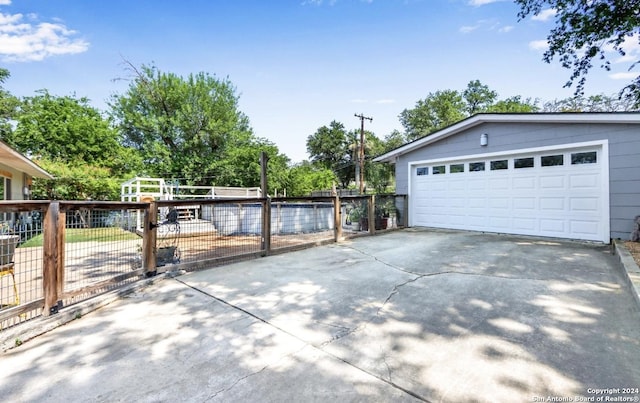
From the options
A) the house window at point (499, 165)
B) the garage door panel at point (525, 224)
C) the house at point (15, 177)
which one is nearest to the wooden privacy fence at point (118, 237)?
the house window at point (499, 165)

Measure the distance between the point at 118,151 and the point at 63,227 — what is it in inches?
755

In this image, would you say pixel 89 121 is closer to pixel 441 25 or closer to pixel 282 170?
pixel 282 170

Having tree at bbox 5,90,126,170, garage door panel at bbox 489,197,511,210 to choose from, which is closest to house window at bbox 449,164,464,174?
garage door panel at bbox 489,197,511,210

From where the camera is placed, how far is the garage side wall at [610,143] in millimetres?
5445

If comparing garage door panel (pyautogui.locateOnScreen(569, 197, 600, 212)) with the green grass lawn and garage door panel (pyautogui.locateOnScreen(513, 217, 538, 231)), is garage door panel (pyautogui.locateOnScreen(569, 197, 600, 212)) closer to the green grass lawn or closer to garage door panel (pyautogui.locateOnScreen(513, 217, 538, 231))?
garage door panel (pyautogui.locateOnScreen(513, 217, 538, 231))

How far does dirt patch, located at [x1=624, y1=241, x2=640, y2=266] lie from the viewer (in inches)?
159

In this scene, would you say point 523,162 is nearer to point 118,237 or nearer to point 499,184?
point 499,184

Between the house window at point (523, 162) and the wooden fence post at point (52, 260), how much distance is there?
838 centimetres

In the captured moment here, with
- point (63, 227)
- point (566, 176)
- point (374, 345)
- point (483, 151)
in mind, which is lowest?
point (374, 345)

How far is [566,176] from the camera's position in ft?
20.6

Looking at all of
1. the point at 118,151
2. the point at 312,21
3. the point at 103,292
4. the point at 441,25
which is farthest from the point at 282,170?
the point at 103,292

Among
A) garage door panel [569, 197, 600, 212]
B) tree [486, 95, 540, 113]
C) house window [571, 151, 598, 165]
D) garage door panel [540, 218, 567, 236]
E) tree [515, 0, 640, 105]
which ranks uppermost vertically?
tree [486, 95, 540, 113]

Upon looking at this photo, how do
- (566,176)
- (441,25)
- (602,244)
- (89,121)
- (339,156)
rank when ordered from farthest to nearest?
(339,156) → (89,121) → (441,25) → (566,176) → (602,244)

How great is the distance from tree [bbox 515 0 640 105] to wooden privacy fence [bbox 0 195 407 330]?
17.3 ft
